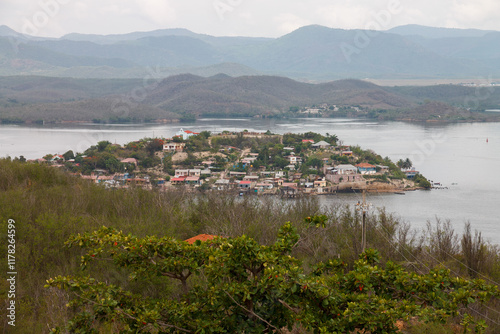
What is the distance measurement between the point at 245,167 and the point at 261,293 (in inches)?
949

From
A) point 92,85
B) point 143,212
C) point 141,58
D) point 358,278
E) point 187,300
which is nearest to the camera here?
point 358,278

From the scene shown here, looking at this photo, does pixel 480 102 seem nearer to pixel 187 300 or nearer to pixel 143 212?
pixel 143 212

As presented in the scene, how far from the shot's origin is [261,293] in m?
3.17

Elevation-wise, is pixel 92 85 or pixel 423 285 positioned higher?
pixel 92 85

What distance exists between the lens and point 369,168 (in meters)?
25.9

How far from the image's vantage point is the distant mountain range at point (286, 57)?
11775 cm

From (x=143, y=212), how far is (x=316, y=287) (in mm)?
7474

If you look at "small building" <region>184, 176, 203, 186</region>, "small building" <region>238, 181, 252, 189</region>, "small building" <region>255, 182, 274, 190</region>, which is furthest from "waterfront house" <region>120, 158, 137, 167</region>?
"small building" <region>255, 182, 274, 190</region>

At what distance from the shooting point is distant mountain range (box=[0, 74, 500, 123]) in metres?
63.3

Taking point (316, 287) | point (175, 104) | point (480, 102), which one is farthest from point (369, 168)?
point (480, 102)

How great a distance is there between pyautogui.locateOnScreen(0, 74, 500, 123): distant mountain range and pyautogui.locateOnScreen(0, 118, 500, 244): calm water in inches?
290

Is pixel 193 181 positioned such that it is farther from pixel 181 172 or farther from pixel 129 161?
pixel 129 161

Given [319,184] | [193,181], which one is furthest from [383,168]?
[193,181]

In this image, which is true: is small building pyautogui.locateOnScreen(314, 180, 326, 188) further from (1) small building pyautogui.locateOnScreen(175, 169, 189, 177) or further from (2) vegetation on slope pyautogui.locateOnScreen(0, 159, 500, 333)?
(2) vegetation on slope pyautogui.locateOnScreen(0, 159, 500, 333)
